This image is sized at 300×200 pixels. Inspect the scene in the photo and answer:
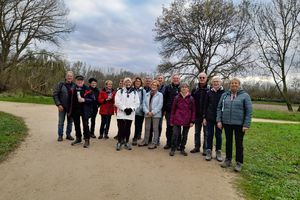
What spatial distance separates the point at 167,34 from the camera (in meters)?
34.4

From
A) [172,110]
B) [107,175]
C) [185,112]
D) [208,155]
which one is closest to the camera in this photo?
[107,175]

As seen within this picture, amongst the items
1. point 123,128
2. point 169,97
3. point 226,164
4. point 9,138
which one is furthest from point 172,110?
point 9,138

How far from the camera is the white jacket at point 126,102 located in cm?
848

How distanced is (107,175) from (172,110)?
9.42 feet

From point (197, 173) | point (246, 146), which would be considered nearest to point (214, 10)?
point (246, 146)

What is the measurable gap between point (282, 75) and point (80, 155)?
3414 centimetres

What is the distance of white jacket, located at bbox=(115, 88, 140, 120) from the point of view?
8.48 meters

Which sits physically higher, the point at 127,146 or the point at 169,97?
the point at 169,97

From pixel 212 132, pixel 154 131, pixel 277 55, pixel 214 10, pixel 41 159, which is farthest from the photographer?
pixel 277 55

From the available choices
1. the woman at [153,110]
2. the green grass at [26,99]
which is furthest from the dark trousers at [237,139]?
the green grass at [26,99]

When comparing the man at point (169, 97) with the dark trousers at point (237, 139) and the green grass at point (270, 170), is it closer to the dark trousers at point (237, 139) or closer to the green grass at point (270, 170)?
the dark trousers at point (237, 139)

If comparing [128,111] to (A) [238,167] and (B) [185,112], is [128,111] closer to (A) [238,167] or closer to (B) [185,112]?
(B) [185,112]

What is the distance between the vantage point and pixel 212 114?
25.8 ft

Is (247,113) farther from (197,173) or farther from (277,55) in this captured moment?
(277,55)
